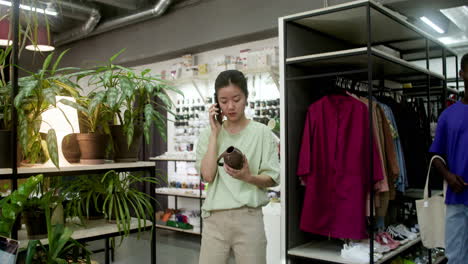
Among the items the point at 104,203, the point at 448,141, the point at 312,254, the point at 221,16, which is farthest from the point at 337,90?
the point at 221,16

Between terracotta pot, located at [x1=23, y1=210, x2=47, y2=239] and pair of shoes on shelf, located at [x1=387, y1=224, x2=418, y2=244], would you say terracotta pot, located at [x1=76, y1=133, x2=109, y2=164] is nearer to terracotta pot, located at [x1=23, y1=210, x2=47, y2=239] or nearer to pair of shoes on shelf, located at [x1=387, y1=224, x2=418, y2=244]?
terracotta pot, located at [x1=23, y1=210, x2=47, y2=239]

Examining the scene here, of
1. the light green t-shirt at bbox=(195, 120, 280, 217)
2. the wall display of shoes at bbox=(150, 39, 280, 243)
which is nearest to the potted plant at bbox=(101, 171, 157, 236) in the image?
the light green t-shirt at bbox=(195, 120, 280, 217)

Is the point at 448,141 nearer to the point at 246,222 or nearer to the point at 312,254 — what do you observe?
the point at 312,254

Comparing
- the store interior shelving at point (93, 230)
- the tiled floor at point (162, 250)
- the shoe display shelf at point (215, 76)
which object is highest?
the shoe display shelf at point (215, 76)

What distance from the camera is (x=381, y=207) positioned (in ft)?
9.87

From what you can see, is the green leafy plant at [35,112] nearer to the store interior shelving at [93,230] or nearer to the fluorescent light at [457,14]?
the store interior shelving at [93,230]

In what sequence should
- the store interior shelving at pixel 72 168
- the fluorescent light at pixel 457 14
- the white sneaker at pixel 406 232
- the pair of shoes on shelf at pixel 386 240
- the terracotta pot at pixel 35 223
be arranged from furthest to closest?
1. the fluorescent light at pixel 457 14
2. the white sneaker at pixel 406 232
3. the pair of shoes on shelf at pixel 386 240
4. the terracotta pot at pixel 35 223
5. the store interior shelving at pixel 72 168

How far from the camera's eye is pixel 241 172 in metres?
1.72

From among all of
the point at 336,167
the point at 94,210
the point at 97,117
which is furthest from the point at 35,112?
the point at 336,167

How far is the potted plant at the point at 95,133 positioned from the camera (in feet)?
7.24

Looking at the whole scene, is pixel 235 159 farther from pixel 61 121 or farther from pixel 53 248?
pixel 61 121

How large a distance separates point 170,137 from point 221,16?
2199 mm

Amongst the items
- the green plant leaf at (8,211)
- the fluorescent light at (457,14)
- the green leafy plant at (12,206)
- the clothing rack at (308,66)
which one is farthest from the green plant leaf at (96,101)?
the fluorescent light at (457,14)

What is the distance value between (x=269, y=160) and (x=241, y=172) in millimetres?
182
